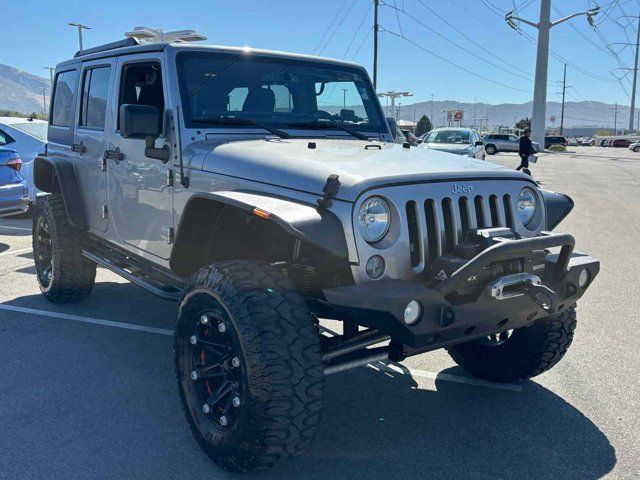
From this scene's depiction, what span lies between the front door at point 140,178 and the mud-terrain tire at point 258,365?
1.05 metres

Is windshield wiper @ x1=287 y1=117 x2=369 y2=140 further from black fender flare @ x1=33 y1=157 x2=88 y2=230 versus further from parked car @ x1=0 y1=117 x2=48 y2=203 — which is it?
parked car @ x1=0 y1=117 x2=48 y2=203

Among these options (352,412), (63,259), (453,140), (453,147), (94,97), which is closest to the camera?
(352,412)

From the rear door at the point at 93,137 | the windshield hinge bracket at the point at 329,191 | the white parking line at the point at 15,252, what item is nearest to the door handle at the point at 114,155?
the rear door at the point at 93,137

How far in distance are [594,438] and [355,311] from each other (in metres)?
1.71

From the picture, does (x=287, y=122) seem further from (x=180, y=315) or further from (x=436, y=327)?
(x=436, y=327)

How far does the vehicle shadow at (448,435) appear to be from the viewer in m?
3.04

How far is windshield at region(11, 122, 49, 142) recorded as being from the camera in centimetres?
1083

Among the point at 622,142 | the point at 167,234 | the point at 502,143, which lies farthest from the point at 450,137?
the point at 622,142

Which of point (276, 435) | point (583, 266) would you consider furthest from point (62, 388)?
point (583, 266)

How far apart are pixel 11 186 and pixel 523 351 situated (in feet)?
24.1

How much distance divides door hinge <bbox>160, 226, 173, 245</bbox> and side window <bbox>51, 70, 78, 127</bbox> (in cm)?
214

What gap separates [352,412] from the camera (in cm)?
366

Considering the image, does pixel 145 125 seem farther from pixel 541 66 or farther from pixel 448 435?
pixel 541 66

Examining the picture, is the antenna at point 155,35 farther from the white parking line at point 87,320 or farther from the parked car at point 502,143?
the parked car at point 502,143
